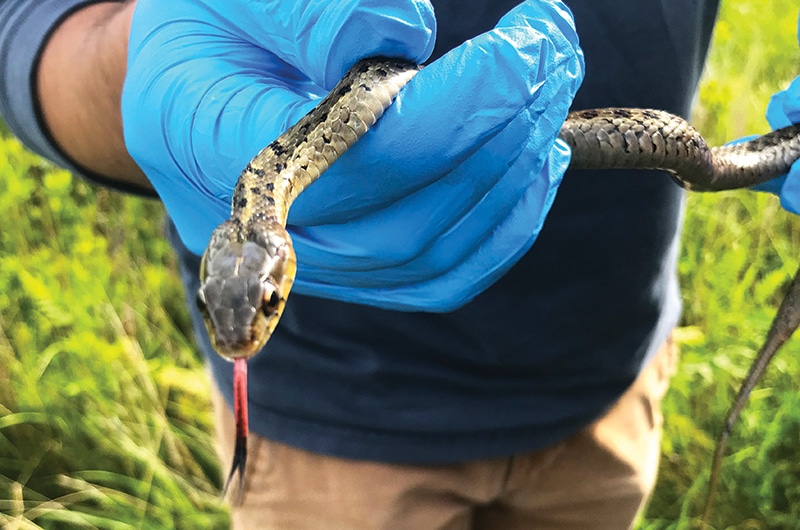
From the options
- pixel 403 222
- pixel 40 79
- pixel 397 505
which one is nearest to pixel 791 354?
pixel 397 505

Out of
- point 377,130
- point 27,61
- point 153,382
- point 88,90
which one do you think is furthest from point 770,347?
point 153,382

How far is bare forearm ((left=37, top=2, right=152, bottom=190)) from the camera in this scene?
1.33 meters

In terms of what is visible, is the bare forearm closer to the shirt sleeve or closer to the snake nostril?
the shirt sleeve

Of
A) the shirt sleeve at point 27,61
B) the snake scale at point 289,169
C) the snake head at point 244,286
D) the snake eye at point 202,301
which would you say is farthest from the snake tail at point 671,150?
the shirt sleeve at point 27,61

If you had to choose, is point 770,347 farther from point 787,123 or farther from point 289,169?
point 289,169

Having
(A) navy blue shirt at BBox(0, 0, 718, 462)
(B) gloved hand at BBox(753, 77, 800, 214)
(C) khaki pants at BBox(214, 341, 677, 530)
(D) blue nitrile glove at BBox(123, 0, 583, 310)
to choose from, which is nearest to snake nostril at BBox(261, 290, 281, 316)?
(D) blue nitrile glove at BBox(123, 0, 583, 310)

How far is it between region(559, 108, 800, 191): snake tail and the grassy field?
0.73 meters

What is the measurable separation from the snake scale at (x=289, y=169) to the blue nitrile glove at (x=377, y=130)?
3cm

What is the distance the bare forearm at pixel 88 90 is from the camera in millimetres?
1332

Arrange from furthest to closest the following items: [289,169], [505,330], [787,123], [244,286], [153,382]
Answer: [153,382] < [787,123] < [505,330] < [289,169] < [244,286]

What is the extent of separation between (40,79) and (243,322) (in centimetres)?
81

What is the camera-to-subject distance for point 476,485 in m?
1.35

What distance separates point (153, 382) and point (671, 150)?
1.75m

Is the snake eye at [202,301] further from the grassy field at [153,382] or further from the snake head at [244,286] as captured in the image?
the grassy field at [153,382]
